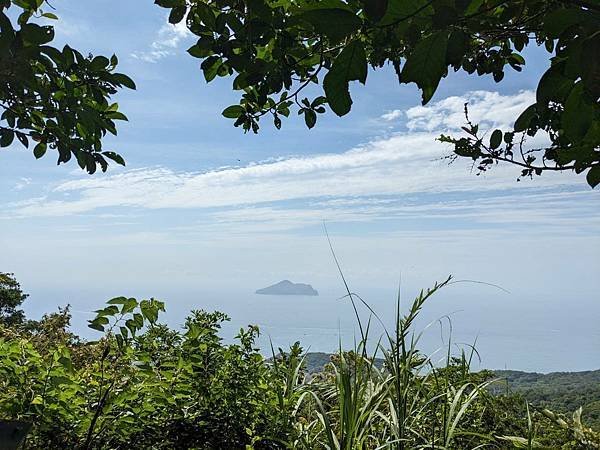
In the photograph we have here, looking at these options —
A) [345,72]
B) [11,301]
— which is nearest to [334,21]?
[345,72]

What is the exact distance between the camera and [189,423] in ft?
6.57

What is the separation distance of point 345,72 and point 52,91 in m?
1.29

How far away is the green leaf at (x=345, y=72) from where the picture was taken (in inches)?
22.8

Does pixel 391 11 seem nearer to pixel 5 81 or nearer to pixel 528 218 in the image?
pixel 5 81

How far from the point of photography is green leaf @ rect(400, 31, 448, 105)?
551mm

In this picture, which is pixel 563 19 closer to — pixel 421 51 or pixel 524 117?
pixel 421 51

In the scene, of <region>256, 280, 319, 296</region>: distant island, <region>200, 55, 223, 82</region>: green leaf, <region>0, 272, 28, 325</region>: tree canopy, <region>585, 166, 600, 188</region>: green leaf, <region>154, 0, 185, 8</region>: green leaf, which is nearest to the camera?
<region>585, 166, 600, 188</region>: green leaf

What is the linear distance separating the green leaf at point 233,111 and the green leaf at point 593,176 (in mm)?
935

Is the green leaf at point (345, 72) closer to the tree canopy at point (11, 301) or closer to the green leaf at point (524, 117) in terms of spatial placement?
the green leaf at point (524, 117)

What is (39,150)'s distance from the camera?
175 centimetres

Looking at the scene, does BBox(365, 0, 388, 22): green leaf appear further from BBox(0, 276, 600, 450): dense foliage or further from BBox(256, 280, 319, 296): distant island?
BBox(256, 280, 319, 296): distant island

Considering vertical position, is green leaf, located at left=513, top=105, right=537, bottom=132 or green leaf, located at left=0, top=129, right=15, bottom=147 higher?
green leaf, located at left=0, top=129, right=15, bottom=147

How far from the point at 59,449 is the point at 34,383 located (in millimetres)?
256

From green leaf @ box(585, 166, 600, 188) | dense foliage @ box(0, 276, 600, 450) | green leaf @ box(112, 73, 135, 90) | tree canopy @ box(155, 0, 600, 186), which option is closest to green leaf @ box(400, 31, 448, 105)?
tree canopy @ box(155, 0, 600, 186)
